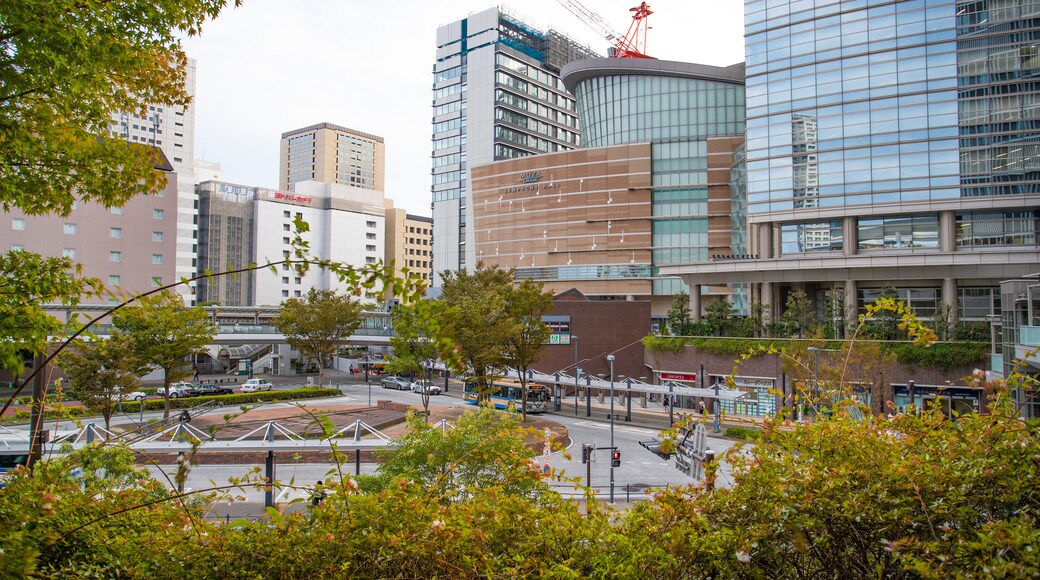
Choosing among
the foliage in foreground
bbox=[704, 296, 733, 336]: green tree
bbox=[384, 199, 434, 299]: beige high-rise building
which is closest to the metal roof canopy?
bbox=[704, 296, 733, 336]: green tree

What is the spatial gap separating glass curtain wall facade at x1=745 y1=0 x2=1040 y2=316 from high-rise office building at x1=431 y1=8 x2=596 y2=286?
184 feet

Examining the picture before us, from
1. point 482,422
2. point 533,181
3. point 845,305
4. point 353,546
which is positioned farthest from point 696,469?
point 533,181

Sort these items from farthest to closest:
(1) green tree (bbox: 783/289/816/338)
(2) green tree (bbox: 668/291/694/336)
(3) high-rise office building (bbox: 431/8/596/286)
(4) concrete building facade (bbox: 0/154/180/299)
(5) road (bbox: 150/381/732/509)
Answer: (3) high-rise office building (bbox: 431/8/596/286)
(4) concrete building facade (bbox: 0/154/180/299)
(2) green tree (bbox: 668/291/694/336)
(1) green tree (bbox: 783/289/816/338)
(5) road (bbox: 150/381/732/509)

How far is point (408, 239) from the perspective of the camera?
148750mm

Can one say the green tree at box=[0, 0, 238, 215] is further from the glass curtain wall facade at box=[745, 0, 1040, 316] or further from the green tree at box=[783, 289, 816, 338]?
the glass curtain wall facade at box=[745, 0, 1040, 316]

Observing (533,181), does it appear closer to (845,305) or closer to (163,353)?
(845,305)

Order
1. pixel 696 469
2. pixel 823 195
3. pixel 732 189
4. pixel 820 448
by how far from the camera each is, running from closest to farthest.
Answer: pixel 820 448, pixel 696 469, pixel 823 195, pixel 732 189

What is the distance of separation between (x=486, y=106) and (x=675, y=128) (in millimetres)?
35111

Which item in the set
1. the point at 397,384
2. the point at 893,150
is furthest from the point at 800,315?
the point at 397,384

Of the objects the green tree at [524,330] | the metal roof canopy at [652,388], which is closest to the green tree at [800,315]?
the metal roof canopy at [652,388]

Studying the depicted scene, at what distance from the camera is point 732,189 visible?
248 ft

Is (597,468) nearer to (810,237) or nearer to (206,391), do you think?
(810,237)

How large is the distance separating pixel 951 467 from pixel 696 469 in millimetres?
14649

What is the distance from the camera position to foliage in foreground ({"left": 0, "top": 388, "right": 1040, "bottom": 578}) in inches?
173
